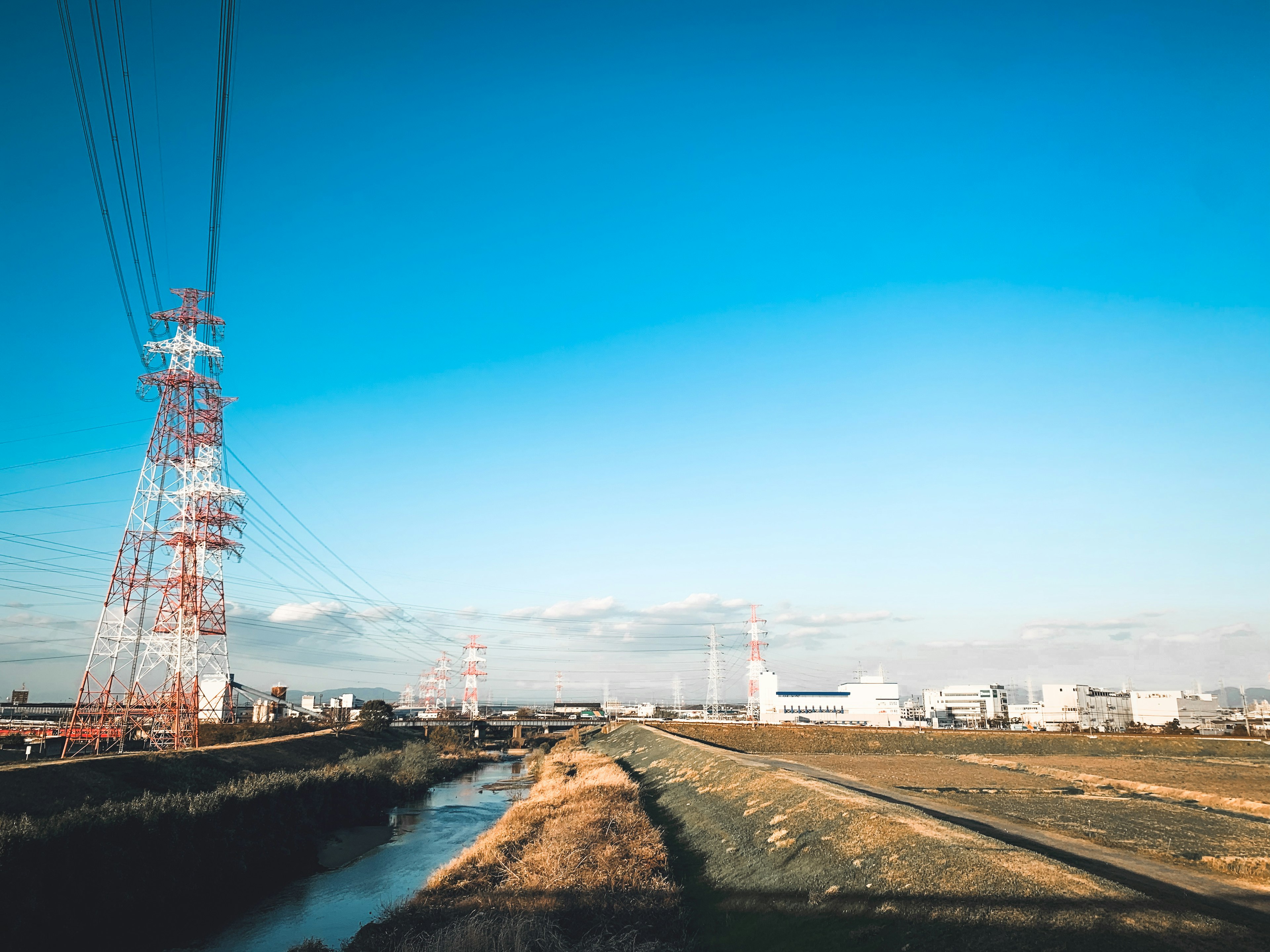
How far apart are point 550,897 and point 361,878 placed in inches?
661

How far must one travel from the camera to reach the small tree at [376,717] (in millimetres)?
90244

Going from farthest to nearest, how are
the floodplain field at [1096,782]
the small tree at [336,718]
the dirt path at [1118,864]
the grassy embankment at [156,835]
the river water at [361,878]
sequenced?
1. the small tree at [336,718]
2. the river water at [361,878]
3. the floodplain field at [1096,782]
4. the grassy embankment at [156,835]
5. the dirt path at [1118,864]

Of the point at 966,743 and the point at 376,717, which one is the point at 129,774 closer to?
the point at 376,717

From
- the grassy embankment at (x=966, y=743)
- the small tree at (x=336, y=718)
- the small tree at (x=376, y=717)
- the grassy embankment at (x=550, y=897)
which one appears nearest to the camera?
the grassy embankment at (x=550, y=897)

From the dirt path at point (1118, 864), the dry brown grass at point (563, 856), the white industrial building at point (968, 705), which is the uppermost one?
the dirt path at point (1118, 864)

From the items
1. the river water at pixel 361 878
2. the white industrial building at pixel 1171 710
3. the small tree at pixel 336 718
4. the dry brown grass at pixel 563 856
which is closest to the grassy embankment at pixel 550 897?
the dry brown grass at pixel 563 856

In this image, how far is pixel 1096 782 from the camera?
43.4 metres

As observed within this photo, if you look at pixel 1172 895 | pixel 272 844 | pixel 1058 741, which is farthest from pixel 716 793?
pixel 1058 741

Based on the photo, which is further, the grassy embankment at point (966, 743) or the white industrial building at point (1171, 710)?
the white industrial building at point (1171, 710)

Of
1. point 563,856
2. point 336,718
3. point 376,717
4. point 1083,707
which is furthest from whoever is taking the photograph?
point 1083,707

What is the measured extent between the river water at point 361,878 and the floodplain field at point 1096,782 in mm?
22658

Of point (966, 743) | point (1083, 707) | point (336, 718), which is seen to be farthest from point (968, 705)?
point (336, 718)

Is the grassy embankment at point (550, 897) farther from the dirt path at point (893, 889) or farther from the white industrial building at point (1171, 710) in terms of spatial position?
the white industrial building at point (1171, 710)

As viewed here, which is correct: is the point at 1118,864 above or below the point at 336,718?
above
